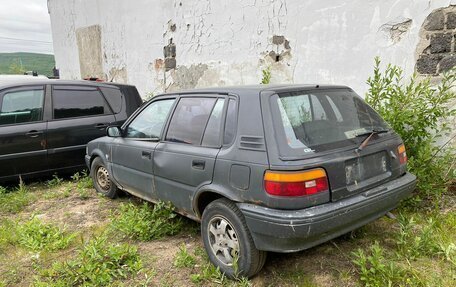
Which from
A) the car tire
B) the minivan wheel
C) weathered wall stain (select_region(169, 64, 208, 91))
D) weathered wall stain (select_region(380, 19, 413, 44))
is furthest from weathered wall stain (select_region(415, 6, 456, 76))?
the car tire

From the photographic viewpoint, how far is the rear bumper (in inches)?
95.5

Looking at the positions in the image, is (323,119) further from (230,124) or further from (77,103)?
(77,103)

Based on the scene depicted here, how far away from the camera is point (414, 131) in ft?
13.2

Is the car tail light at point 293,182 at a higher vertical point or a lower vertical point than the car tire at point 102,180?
higher

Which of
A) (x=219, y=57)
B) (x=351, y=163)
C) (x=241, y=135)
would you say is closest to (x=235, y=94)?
(x=241, y=135)

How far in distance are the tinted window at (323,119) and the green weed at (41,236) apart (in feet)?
8.50

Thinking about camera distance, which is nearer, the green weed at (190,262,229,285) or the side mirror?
the green weed at (190,262,229,285)

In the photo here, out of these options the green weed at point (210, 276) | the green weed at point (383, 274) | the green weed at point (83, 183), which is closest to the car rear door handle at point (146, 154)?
the green weed at point (210, 276)

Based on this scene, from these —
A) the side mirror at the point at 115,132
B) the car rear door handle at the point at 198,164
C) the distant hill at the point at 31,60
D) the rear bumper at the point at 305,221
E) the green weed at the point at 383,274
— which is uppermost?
the distant hill at the point at 31,60

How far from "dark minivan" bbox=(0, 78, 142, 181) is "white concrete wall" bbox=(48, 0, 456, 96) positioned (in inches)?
87.5

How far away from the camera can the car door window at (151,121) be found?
3719mm

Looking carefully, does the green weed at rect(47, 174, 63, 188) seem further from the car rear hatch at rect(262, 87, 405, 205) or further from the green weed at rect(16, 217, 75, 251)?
the car rear hatch at rect(262, 87, 405, 205)

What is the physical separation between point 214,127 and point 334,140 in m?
0.99

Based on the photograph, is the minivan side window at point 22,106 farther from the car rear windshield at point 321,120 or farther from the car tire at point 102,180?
the car rear windshield at point 321,120
